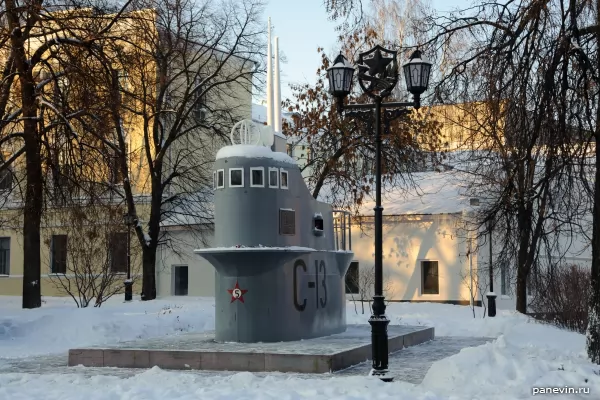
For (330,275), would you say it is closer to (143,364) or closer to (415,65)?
(143,364)

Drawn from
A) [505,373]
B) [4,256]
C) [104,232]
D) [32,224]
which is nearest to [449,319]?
[104,232]

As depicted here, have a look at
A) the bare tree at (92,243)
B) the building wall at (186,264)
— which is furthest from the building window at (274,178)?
the building wall at (186,264)

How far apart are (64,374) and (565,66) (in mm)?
9354

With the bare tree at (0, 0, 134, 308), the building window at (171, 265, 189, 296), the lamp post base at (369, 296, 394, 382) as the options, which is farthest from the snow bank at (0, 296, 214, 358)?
the building window at (171, 265, 189, 296)

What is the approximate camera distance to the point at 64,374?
12820 mm

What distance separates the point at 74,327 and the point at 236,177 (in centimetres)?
689

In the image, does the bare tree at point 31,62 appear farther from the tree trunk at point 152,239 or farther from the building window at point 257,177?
the tree trunk at point 152,239

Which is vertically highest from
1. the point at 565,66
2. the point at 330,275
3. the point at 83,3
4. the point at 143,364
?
the point at 83,3

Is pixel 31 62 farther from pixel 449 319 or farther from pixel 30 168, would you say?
pixel 449 319

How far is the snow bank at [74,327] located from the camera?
18.4 m

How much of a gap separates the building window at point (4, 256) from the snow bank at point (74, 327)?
20.3m

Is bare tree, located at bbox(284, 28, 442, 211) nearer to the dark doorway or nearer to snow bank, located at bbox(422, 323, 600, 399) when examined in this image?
the dark doorway

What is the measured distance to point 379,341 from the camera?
11648 mm

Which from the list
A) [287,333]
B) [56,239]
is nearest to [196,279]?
[56,239]
